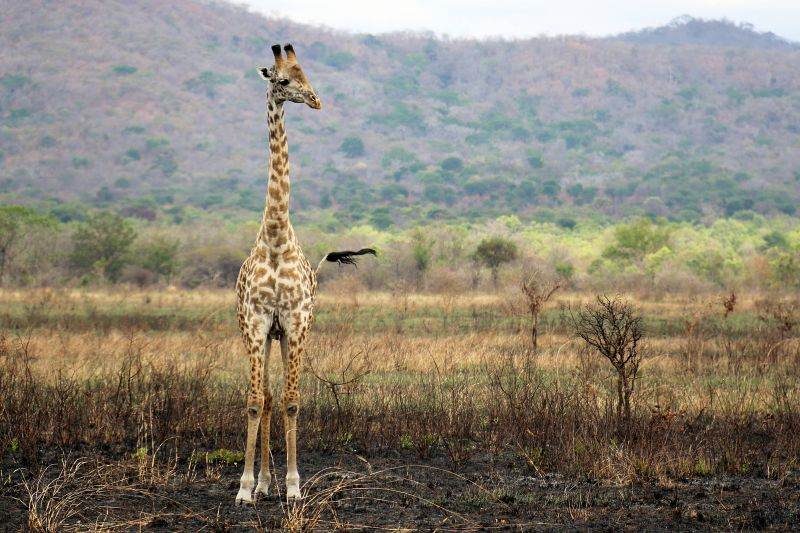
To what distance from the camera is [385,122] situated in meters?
149

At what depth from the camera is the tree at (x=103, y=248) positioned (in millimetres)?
45938

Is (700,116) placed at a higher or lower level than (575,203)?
higher

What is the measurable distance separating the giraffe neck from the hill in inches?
3102

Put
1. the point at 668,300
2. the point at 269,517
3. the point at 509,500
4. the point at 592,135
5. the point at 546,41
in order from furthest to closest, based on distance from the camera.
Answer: the point at 546,41 → the point at 592,135 → the point at 668,300 → the point at 509,500 → the point at 269,517

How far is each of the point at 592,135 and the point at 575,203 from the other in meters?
41.1

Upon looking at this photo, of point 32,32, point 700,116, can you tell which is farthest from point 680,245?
point 32,32

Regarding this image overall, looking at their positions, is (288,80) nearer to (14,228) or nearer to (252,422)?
(252,422)

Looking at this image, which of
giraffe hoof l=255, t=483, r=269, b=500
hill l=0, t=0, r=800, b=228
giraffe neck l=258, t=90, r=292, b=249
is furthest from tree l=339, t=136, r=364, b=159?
giraffe hoof l=255, t=483, r=269, b=500

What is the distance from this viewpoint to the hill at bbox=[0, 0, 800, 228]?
110688mm

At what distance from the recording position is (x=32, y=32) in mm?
151125

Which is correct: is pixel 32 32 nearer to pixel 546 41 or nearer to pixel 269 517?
pixel 546 41

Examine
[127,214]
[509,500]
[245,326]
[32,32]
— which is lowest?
[127,214]

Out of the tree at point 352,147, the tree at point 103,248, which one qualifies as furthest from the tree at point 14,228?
the tree at point 352,147

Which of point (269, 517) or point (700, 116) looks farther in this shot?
point (700, 116)
